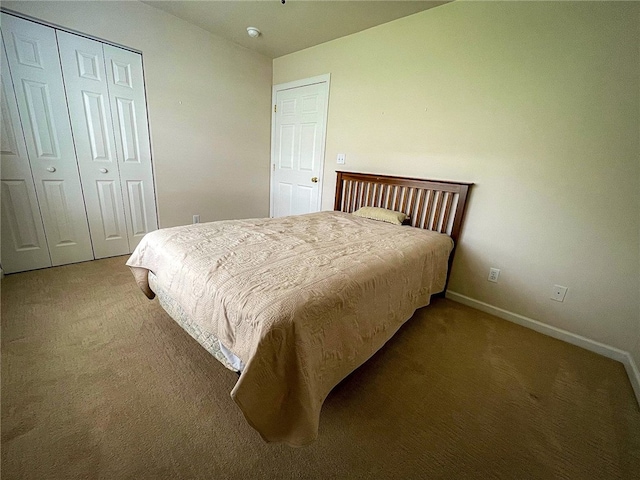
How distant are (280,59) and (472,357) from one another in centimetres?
386

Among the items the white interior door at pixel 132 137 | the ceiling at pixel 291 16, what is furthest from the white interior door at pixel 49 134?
the ceiling at pixel 291 16

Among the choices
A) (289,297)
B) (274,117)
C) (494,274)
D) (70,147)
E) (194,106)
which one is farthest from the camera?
(274,117)

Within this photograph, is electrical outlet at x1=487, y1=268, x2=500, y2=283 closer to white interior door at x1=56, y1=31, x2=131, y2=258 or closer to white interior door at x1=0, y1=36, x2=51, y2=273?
white interior door at x1=56, y1=31, x2=131, y2=258

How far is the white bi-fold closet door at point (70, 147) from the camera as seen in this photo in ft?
6.83

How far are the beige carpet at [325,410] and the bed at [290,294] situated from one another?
0.23 meters

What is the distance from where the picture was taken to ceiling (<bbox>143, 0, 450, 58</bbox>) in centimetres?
219

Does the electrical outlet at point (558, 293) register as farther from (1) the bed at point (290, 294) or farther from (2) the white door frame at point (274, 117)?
(2) the white door frame at point (274, 117)

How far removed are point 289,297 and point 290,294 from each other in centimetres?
2

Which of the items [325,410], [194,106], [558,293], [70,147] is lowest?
[325,410]

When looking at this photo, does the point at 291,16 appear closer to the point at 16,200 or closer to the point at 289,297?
the point at 289,297

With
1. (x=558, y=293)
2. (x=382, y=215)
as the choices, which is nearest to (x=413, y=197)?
(x=382, y=215)

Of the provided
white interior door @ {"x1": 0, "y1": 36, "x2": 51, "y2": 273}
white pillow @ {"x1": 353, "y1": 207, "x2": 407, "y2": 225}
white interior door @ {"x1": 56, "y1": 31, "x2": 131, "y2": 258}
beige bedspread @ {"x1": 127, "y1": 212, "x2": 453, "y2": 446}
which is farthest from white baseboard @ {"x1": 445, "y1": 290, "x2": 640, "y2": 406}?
white interior door @ {"x1": 0, "y1": 36, "x2": 51, "y2": 273}

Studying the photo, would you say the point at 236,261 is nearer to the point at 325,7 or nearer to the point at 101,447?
the point at 101,447

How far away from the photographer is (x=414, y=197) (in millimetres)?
2432
